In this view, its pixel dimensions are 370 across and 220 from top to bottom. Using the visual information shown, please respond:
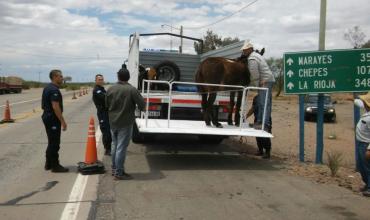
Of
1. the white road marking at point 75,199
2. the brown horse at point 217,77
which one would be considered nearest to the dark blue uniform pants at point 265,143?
the brown horse at point 217,77

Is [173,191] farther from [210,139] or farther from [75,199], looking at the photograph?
[210,139]

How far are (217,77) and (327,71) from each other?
2216 millimetres

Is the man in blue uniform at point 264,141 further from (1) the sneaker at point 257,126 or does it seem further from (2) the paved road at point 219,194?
(2) the paved road at point 219,194

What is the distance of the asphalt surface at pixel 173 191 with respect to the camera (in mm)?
6062

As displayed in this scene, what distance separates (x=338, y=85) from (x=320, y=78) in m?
0.38

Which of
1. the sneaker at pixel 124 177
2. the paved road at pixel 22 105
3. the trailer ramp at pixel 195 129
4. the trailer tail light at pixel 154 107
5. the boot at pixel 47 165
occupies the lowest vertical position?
the sneaker at pixel 124 177

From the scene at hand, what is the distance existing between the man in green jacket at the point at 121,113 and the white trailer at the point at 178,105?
20.0 inches

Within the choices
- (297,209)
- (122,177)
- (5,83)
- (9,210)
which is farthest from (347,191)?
(5,83)

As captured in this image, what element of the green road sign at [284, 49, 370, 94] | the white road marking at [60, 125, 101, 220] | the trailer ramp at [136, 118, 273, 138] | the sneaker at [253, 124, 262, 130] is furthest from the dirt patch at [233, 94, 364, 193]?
the white road marking at [60, 125, 101, 220]

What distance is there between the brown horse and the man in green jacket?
2140mm

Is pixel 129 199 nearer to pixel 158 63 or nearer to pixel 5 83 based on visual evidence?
pixel 158 63

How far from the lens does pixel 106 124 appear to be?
34.3ft

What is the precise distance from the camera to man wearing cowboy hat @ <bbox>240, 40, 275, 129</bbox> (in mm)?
9703

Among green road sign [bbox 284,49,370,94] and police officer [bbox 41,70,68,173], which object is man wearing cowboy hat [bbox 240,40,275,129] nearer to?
green road sign [bbox 284,49,370,94]
